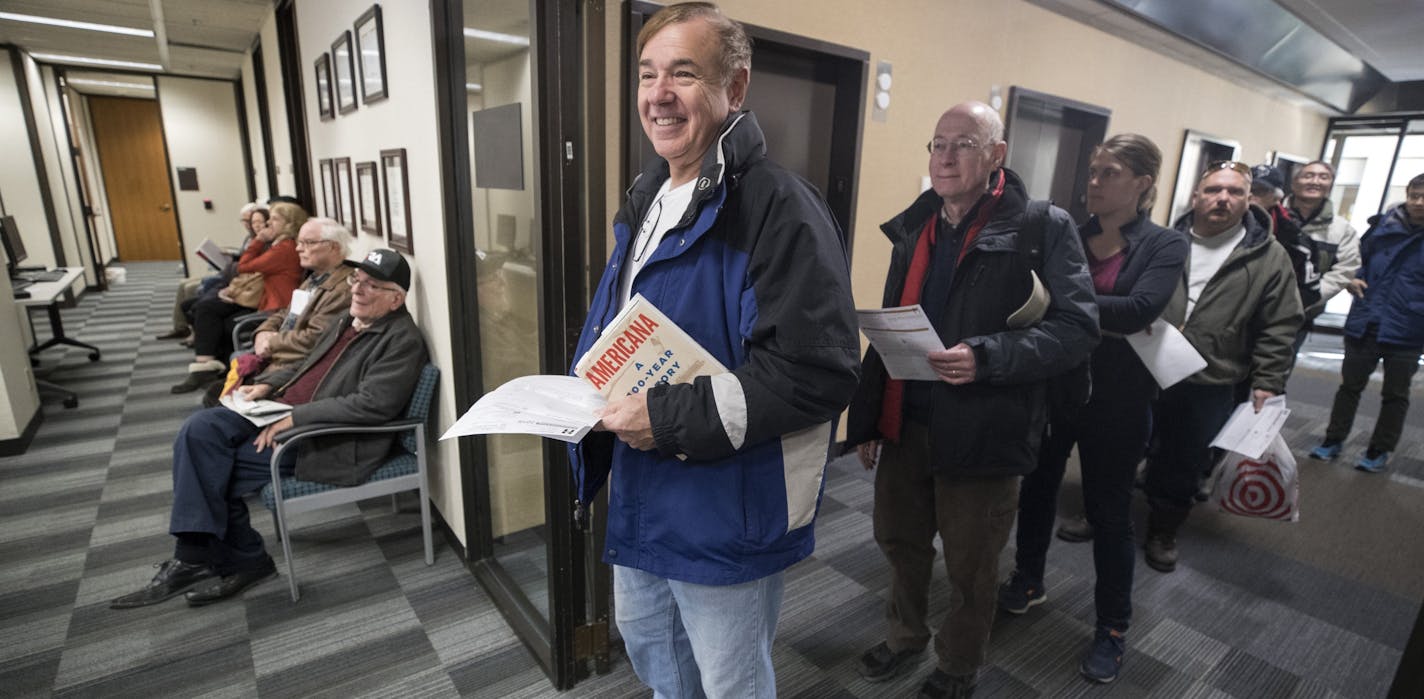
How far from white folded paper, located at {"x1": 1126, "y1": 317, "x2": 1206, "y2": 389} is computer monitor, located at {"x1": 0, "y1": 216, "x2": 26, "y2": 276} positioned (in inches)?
218

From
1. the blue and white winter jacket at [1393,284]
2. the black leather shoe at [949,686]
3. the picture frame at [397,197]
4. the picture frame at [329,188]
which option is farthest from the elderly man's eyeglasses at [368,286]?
the blue and white winter jacket at [1393,284]

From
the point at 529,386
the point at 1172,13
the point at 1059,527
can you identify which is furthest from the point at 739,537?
the point at 1172,13

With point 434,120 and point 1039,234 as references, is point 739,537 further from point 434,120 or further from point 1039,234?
point 434,120

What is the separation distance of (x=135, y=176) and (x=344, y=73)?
10303mm

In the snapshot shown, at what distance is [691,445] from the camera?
0.89m

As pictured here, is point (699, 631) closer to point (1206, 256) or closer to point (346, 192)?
point (1206, 256)

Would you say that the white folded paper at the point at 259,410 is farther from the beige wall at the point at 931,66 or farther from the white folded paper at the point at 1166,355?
the white folded paper at the point at 1166,355

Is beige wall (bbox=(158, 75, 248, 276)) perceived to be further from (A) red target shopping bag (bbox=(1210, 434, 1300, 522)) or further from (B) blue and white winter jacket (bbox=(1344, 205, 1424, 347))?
(B) blue and white winter jacket (bbox=(1344, 205, 1424, 347))

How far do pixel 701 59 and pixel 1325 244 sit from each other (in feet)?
14.0

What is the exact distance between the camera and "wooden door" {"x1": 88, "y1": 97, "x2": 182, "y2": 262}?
32.8ft

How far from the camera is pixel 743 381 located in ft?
2.93

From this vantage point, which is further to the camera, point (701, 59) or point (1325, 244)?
point (1325, 244)

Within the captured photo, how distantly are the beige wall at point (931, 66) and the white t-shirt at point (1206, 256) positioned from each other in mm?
1332

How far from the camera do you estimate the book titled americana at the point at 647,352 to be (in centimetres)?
94
